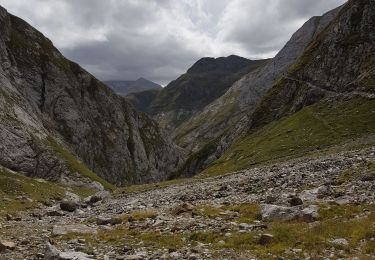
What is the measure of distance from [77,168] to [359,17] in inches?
3699

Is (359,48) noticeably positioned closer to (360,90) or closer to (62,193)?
(360,90)

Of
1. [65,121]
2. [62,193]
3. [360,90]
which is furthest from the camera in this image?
[65,121]

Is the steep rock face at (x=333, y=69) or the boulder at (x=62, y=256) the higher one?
the steep rock face at (x=333, y=69)

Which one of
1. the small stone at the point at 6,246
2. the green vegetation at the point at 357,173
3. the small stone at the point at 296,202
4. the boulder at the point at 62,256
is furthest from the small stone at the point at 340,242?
the small stone at the point at 6,246

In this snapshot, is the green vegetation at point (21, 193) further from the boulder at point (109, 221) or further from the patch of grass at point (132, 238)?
the patch of grass at point (132, 238)

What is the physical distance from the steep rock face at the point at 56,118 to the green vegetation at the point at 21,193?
19.0m

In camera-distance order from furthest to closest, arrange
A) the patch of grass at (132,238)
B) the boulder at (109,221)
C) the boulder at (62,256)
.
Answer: the boulder at (109,221) < the patch of grass at (132,238) < the boulder at (62,256)

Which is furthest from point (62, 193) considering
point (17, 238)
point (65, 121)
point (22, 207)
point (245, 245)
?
point (65, 121)

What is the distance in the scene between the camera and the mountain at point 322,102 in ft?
290

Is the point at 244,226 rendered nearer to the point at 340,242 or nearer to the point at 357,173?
the point at 340,242

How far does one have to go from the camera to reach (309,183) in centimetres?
4134

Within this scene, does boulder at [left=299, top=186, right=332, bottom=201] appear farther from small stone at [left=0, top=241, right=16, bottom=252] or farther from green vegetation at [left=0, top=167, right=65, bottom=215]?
green vegetation at [left=0, top=167, right=65, bottom=215]

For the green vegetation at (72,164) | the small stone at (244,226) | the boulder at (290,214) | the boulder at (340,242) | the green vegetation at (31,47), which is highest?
the green vegetation at (31,47)

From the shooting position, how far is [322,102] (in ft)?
372
